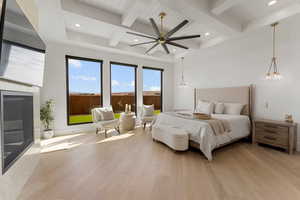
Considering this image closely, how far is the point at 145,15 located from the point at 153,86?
3.41m

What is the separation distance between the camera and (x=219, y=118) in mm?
3195

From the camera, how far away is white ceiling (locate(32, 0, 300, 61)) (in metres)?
2.55

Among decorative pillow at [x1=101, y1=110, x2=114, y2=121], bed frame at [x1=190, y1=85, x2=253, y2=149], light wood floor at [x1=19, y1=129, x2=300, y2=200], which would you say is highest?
bed frame at [x1=190, y1=85, x2=253, y2=149]

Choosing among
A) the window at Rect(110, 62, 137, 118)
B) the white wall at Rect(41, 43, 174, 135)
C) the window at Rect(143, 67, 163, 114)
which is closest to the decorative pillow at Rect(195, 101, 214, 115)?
the window at Rect(143, 67, 163, 114)

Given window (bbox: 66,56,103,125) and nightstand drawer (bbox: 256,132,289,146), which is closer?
nightstand drawer (bbox: 256,132,289,146)

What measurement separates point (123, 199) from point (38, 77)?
7.34ft

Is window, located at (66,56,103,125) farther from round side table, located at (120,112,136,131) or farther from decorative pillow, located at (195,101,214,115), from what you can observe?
decorative pillow, located at (195,101,214,115)

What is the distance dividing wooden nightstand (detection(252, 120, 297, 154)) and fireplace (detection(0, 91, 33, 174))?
465 centimetres

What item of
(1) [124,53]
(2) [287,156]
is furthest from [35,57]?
(2) [287,156]

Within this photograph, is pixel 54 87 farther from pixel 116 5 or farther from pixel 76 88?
pixel 116 5

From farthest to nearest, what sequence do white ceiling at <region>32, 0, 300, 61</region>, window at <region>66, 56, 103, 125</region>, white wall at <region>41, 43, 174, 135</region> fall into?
window at <region>66, 56, 103, 125</region> → white wall at <region>41, 43, 174, 135</region> → white ceiling at <region>32, 0, 300, 61</region>

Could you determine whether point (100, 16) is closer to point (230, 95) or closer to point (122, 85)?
point (122, 85)

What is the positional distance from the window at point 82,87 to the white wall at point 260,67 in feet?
13.4

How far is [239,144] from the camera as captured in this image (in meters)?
3.41
